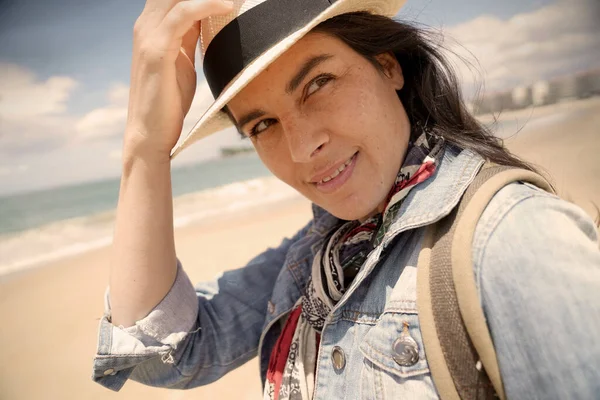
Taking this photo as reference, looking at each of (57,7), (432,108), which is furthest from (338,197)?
(57,7)

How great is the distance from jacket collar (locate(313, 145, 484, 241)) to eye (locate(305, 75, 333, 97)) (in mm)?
400

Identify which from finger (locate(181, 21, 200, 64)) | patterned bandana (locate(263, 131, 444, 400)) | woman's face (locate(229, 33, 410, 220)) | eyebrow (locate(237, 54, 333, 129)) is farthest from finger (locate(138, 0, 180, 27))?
patterned bandana (locate(263, 131, 444, 400))

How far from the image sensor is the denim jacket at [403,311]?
2.12ft

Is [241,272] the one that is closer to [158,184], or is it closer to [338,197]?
[158,184]

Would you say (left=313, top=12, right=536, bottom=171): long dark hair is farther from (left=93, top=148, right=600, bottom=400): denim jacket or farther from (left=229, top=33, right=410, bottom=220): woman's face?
(left=93, top=148, right=600, bottom=400): denim jacket

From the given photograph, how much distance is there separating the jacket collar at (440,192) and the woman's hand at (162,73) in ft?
2.43

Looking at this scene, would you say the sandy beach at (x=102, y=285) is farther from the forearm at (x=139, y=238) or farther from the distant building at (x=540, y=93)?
the distant building at (x=540, y=93)

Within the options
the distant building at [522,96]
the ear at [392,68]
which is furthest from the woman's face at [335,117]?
the distant building at [522,96]

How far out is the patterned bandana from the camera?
1.09 meters

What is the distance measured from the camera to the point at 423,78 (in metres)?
1.34

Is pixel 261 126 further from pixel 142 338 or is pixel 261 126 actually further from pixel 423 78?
pixel 142 338

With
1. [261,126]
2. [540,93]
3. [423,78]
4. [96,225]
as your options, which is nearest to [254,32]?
[261,126]

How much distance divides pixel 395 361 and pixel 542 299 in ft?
1.11

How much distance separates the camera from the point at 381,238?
1072mm
